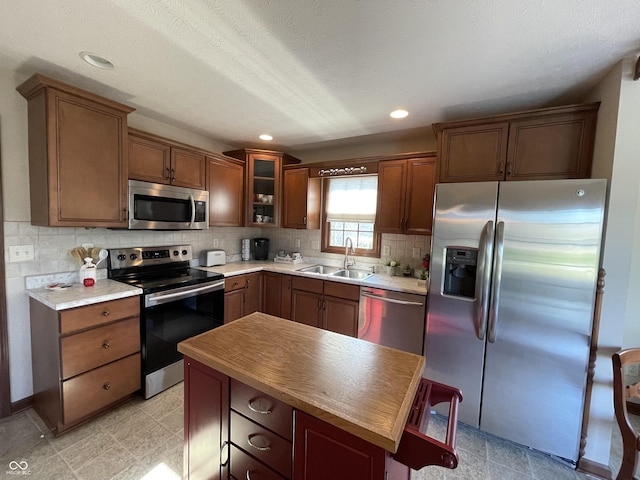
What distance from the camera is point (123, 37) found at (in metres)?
1.46

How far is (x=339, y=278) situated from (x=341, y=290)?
0.12 m

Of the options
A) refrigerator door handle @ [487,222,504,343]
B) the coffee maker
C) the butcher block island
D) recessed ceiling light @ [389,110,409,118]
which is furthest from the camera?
the coffee maker

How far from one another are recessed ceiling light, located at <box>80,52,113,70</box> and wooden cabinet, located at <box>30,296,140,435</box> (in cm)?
159

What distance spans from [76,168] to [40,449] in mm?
1870

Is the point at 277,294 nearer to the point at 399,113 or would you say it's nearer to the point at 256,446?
the point at 256,446

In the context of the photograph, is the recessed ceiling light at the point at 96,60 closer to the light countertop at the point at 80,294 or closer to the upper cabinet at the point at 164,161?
the upper cabinet at the point at 164,161

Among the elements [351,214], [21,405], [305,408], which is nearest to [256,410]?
[305,408]

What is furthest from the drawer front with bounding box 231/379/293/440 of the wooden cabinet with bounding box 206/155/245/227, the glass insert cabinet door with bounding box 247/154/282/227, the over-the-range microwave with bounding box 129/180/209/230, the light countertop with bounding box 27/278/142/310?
the glass insert cabinet door with bounding box 247/154/282/227

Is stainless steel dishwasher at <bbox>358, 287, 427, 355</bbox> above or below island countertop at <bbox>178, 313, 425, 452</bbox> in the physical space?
below

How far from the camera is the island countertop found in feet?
2.81

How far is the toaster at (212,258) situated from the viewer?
318cm

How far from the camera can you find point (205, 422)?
4.09ft

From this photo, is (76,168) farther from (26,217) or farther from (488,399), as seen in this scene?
(488,399)

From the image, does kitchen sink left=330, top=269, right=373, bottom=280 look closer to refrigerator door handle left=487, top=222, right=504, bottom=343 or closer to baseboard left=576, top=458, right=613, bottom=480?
refrigerator door handle left=487, top=222, right=504, bottom=343
